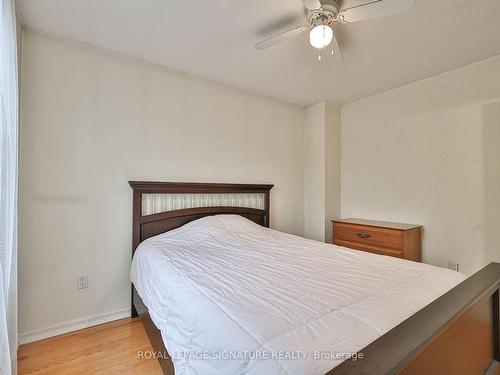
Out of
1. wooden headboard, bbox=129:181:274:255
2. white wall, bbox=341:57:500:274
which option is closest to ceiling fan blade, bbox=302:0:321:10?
wooden headboard, bbox=129:181:274:255

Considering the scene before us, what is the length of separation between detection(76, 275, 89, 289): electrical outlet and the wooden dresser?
2.62 meters

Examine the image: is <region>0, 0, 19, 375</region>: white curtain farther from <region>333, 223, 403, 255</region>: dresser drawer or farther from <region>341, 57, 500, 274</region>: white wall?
<region>341, 57, 500, 274</region>: white wall

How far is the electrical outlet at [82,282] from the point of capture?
2.08 metres

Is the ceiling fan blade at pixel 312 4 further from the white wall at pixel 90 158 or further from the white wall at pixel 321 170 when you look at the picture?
the white wall at pixel 321 170

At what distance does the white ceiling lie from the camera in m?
1.69

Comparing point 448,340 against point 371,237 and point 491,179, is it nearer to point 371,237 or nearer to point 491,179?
point 371,237

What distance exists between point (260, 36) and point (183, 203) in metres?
1.66

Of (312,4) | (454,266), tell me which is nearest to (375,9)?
(312,4)

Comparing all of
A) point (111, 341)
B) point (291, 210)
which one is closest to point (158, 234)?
point (111, 341)

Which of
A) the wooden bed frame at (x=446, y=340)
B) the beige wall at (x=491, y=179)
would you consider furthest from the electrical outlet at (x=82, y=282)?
the beige wall at (x=491, y=179)

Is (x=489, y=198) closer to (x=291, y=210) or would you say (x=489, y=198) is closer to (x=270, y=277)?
(x=291, y=210)

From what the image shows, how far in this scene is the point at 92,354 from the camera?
1.74m

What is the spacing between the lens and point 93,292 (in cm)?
214

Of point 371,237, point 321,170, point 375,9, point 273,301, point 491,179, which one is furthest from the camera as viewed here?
point 321,170
